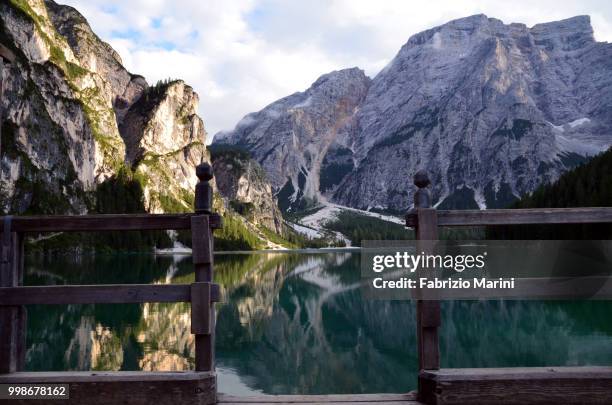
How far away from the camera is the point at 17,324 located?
311 inches

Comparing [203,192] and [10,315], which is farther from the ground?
[203,192]

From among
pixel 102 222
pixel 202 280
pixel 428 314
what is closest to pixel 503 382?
pixel 428 314

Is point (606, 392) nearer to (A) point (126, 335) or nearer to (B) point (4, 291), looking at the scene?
(B) point (4, 291)

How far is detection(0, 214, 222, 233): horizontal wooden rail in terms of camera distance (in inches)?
310

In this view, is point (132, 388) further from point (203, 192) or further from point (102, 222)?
point (203, 192)

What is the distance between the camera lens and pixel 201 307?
7.73 meters

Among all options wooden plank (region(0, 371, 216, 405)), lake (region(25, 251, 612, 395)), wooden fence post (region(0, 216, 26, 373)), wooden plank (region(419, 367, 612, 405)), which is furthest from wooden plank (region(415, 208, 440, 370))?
lake (region(25, 251, 612, 395))

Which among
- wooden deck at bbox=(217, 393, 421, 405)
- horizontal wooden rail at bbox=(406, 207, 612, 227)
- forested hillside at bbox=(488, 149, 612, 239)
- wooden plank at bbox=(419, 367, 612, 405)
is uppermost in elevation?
forested hillside at bbox=(488, 149, 612, 239)

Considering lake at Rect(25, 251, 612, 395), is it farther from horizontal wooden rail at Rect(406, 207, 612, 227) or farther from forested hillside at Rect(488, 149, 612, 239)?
A: forested hillside at Rect(488, 149, 612, 239)

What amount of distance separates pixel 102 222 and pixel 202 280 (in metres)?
1.76

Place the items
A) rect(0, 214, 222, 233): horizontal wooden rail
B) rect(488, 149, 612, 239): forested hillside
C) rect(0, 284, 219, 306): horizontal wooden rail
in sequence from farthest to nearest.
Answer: rect(488, 149, 612, 239): forested hillside → rect(0, 214, 222, 233): horizontal wooden rail → rect(0, 284, 219, 306): horizontal wooden rail

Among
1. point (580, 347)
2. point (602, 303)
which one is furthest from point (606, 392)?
point (602, 303)

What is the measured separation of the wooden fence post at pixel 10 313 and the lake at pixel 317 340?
1349cm

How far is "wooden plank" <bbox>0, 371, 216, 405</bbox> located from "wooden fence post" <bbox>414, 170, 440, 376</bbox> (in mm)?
3307
